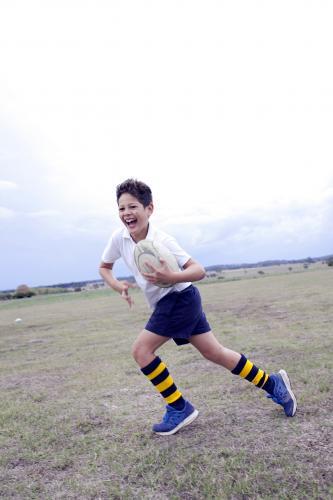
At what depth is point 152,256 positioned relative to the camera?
329 centimetres

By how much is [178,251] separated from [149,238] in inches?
10.8

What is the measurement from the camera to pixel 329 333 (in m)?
7.02

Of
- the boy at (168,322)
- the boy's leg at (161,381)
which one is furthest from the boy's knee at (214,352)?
the boy's leg at (161,381)

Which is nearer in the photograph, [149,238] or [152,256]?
[152,256]

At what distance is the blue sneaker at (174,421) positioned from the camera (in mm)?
3508

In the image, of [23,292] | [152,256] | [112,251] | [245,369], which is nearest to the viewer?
[152,256]

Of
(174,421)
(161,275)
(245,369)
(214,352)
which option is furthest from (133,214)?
(174,421)

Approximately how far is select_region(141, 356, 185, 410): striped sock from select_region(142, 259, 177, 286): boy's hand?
80 centimetres

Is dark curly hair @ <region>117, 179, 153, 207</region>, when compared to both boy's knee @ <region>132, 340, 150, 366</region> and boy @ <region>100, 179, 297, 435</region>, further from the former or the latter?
boy's knee @ <region>132, 340, 150, 366</region>

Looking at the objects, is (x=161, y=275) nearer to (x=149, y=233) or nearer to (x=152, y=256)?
(x=152, y=256)

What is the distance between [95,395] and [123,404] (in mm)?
548

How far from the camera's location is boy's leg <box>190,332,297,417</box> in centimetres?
363

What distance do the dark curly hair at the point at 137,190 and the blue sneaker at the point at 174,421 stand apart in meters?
1.82

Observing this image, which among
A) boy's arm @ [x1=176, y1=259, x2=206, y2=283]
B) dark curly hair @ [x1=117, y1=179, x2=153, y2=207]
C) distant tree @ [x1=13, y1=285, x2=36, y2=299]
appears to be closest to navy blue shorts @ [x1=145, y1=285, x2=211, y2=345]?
boy's arm @ [x1=176, y1=259, x2=206, y2=283]
